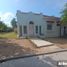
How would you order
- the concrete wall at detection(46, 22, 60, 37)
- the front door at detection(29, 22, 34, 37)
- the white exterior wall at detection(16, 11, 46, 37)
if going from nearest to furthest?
1. the white exterior wall at detection(16, 11, 46, 37)
2. the front door at detection(29, 22, 34, 37)
3. the concrete wall at detection(46, 22, 60, 37)

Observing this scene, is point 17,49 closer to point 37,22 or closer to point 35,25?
point 35,25

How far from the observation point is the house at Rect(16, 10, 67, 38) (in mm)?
28297

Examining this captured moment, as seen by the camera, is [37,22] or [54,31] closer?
[37,22]

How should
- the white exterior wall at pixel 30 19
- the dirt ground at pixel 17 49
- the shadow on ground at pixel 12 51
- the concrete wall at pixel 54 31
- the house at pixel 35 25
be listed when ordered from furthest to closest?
the concrete wall at pixel 54 31 < the house at pixel 35 25 < the white exterior wall at pixel 30 19 < the dirt ground at pixel 17 49 < the shadow on ground at pixel 12 51

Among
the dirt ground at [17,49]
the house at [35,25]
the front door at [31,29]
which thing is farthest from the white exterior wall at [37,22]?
the dirt ground at [17,49]

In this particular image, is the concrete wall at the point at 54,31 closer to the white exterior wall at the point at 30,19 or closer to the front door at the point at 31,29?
the white exterior wall at the point at 30,19

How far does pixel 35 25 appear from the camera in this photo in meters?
29.5

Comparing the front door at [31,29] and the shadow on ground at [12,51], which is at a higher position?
the front door at [31,29]

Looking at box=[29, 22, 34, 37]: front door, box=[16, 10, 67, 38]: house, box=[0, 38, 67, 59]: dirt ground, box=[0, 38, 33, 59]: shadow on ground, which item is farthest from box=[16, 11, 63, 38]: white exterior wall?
box=[0, 38, 33, 59]: shadow on ground

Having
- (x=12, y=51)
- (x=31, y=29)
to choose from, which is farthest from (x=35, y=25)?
(x=12, y=51)

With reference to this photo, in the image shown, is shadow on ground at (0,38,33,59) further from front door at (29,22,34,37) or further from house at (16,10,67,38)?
front door at (29,22,34,37)


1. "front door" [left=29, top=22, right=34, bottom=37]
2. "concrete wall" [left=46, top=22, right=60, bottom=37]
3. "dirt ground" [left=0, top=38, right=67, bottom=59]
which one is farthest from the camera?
"concrete wall" [left=46, top=22, right=60, bottom=37]

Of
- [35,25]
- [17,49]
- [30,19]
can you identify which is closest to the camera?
[17,49]

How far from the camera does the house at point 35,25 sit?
1114 inches
